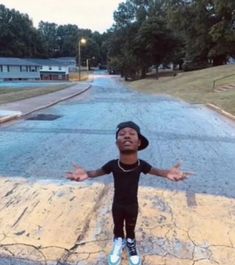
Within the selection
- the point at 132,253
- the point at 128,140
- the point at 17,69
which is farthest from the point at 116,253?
the point at 17,69

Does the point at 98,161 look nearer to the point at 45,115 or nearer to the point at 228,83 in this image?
the point at 45,115

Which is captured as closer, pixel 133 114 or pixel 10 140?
pixel 10 140

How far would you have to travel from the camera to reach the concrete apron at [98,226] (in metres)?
3.32

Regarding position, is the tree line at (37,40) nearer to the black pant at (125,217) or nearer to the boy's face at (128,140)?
the black pant at (125,217)

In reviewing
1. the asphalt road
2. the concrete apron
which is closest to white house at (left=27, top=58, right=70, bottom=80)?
the asphalt road

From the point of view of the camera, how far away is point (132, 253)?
325 cm

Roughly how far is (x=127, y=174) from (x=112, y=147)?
450 centimetres

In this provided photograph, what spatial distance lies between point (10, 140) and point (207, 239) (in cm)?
564

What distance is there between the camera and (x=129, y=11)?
199 feet

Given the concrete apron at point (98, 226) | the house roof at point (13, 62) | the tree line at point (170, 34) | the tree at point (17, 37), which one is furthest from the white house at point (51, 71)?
the concrete apron at point (98, 226)

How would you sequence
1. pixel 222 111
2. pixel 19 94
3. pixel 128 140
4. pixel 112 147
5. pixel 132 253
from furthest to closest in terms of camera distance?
pixel 19 94
pixel 222 111
pixel 112 147
pixel 132 253
pixel 128 140

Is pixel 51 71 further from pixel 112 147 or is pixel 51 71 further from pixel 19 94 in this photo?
pixel 112 147

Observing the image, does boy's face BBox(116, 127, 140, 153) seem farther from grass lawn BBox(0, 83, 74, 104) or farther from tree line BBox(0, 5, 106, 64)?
tree line BBox(0, 5, 106, 64)

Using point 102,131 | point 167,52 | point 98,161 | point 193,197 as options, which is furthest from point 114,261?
point 167,52
